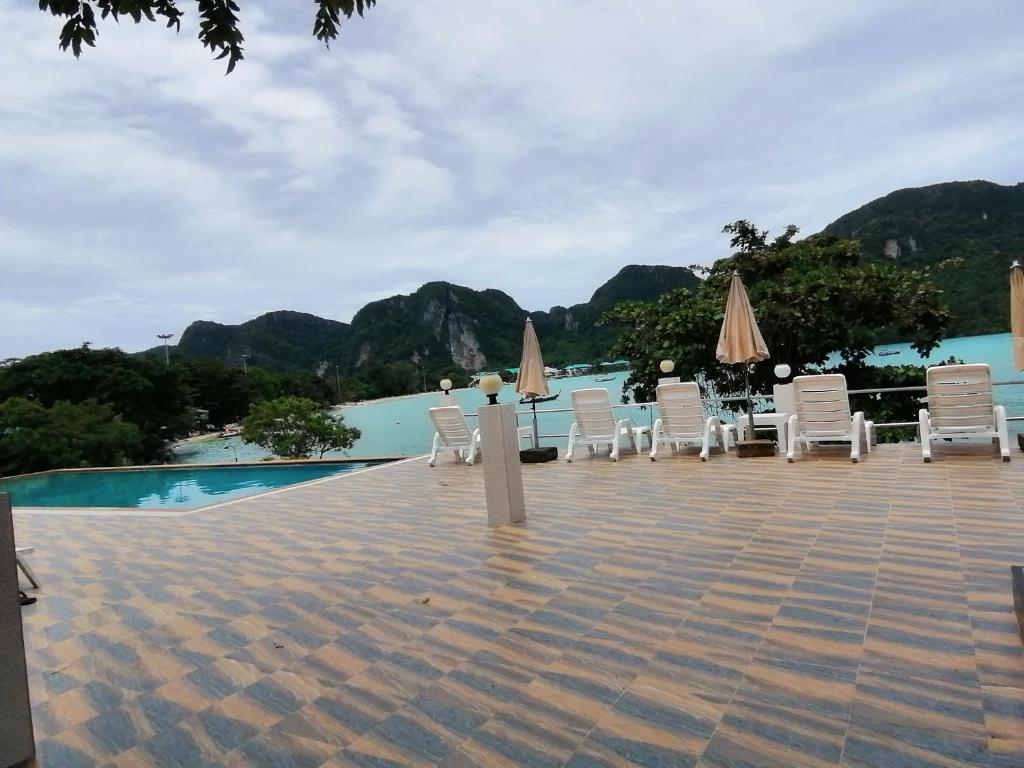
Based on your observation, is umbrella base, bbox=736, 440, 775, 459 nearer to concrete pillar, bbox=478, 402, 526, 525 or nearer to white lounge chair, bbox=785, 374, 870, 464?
white lounge chair, bbox=785, 374, 870, 464

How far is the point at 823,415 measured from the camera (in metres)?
6.36

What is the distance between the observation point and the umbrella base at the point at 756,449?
6.78 metres

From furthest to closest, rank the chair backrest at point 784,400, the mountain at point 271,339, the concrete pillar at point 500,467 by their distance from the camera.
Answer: the mountain at point 271,339 → the chair backrest at point 784,400 → the concrete pillar at point 500,467

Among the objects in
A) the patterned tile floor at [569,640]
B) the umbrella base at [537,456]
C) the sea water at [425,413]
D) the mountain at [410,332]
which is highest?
the mountain at [410,332]

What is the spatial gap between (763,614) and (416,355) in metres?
55.4

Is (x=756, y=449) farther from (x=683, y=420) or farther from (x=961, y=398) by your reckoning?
(x=961, y=398)

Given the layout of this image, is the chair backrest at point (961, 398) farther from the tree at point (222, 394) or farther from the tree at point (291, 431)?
the tree at point (222, 394)

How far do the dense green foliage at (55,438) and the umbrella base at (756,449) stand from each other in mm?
21780

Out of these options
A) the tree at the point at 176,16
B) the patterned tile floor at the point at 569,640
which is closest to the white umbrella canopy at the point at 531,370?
the patterned tile floor at the point at 569,640

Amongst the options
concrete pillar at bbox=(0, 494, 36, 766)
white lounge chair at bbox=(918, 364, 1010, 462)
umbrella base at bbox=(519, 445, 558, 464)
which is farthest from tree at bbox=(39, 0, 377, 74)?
umbrella base at bbox=(519, 445, 558, 464)

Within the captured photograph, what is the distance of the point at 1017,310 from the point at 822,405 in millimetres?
1761

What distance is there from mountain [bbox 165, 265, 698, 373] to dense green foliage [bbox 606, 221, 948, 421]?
1749 centimetres

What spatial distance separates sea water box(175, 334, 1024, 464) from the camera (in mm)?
19094

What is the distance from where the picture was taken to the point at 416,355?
187ft
